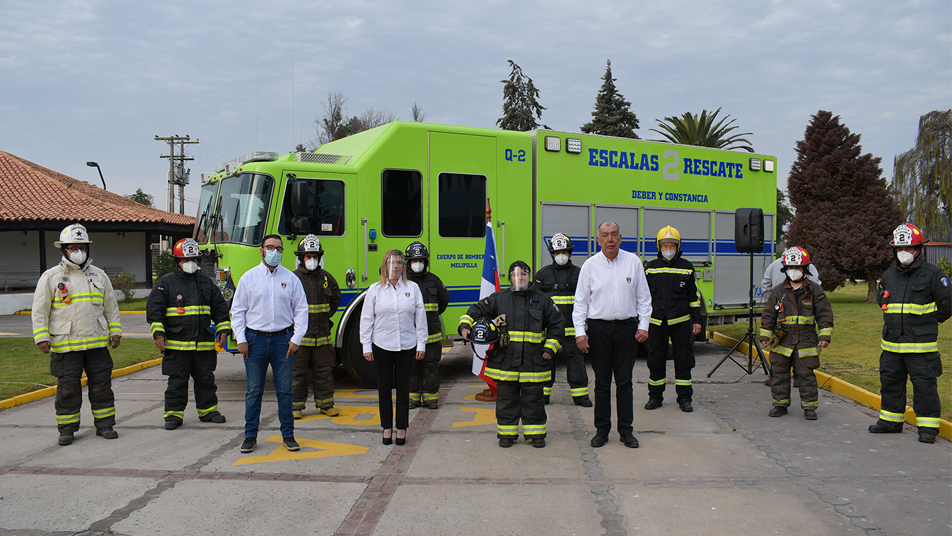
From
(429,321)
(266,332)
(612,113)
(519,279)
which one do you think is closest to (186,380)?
(266,332)

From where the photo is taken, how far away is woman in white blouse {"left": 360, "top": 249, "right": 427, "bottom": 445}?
5.87 m

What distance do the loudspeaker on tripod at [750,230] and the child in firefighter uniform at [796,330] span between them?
7.50 ft

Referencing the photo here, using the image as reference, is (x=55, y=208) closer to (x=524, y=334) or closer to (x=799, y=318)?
(x=524, y=334)

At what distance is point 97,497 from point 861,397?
25.3ft

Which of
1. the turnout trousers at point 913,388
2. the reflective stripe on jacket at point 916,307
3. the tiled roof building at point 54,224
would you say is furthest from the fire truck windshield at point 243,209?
the tiled roof building at point 54,224

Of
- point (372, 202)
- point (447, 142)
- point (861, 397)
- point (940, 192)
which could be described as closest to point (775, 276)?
point (861, 397)

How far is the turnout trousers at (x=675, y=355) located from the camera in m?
7.31

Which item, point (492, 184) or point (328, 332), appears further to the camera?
point (492, 184)

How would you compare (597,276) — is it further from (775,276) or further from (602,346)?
(775,276)

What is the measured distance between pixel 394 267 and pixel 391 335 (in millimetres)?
613

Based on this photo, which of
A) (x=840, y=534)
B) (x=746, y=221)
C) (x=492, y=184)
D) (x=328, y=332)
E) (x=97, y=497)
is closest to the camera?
(x=840, y=534)

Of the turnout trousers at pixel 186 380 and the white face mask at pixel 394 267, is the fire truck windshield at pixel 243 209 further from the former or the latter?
the white face mask at pixel 394 267

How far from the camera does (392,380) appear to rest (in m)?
5.98

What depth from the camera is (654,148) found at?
33.5ft
